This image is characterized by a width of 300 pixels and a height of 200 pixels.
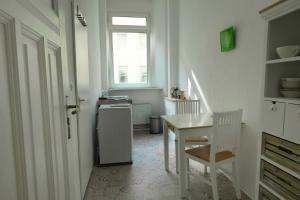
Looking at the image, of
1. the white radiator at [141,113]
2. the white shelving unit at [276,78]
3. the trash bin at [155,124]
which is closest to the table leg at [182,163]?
the white shelving unit at [276,78]

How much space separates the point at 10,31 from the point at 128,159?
2383mm

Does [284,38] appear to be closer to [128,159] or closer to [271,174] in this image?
[271,174]

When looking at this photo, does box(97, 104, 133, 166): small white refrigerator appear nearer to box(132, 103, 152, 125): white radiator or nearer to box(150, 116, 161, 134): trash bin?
box(150, 116, 161, 134): trash bin

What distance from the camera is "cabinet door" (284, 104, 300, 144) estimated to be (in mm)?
1142

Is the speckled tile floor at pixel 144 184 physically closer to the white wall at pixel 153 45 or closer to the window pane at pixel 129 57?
the white wall at pixel 153 45

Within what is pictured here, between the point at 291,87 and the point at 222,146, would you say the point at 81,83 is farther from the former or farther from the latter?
the point at 291,87

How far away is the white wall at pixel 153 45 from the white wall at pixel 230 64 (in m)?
0.89

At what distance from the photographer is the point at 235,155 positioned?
6.23ft

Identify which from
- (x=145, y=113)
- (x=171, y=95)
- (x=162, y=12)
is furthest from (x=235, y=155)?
(x=162, y=12)

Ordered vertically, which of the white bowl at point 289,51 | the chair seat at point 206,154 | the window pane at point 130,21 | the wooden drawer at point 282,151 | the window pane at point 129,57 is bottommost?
the chair seat at point 206,154

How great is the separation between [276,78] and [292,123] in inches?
15.4

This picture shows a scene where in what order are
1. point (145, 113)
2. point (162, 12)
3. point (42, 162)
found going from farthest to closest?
point (145, 113)
point (162, 12)
point (42, 162)

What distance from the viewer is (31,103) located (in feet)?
2.58

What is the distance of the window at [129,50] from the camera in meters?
4.68
